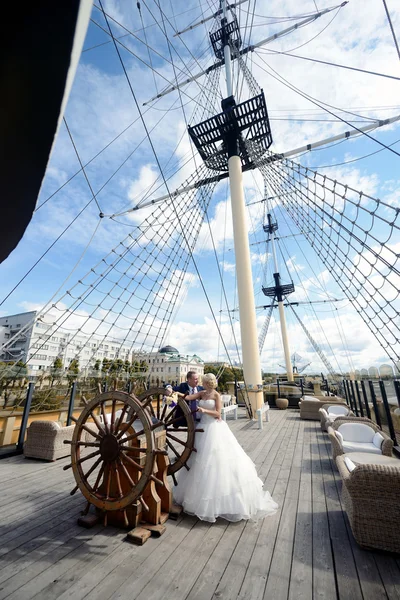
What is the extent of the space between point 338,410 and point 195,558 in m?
6.13

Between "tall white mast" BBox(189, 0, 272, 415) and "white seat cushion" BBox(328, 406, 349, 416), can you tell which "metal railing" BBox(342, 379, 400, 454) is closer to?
"white seat cushion" BBox(328, 406, 349, 416)

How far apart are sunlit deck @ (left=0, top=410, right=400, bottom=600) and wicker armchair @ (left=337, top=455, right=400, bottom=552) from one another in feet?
0.37

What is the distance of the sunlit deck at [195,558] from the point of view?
1.85 meters

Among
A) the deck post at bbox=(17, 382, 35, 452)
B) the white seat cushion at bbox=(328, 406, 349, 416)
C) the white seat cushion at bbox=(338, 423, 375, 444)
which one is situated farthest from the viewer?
the white seat cushion at bbox=(328, 406, 349, 416)

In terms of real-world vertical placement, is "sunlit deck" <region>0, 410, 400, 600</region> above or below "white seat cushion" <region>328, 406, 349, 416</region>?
below

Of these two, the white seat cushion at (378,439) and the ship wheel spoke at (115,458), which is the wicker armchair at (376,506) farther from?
the white seat cushion at (378,439)

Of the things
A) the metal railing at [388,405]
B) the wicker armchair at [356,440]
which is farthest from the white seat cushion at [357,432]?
the metal railing at [388,405]

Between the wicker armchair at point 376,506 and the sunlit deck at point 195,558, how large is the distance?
11 cm

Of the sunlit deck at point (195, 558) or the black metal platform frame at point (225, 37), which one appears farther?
the black metal platform frame at point (225, 37)

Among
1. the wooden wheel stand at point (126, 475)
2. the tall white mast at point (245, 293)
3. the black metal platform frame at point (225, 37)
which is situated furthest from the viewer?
the black metal platform frame at point (225, 37)

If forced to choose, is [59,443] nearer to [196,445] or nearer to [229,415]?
[196,445]

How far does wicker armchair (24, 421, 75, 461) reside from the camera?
16.0 feet

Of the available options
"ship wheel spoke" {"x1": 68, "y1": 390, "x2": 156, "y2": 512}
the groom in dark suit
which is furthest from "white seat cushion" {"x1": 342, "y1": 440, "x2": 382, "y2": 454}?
"ship wheel spoke" {"x1": 68, "y1": 390, "x2": 156, "y2": 512}

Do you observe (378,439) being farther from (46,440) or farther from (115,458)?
(46,440)
